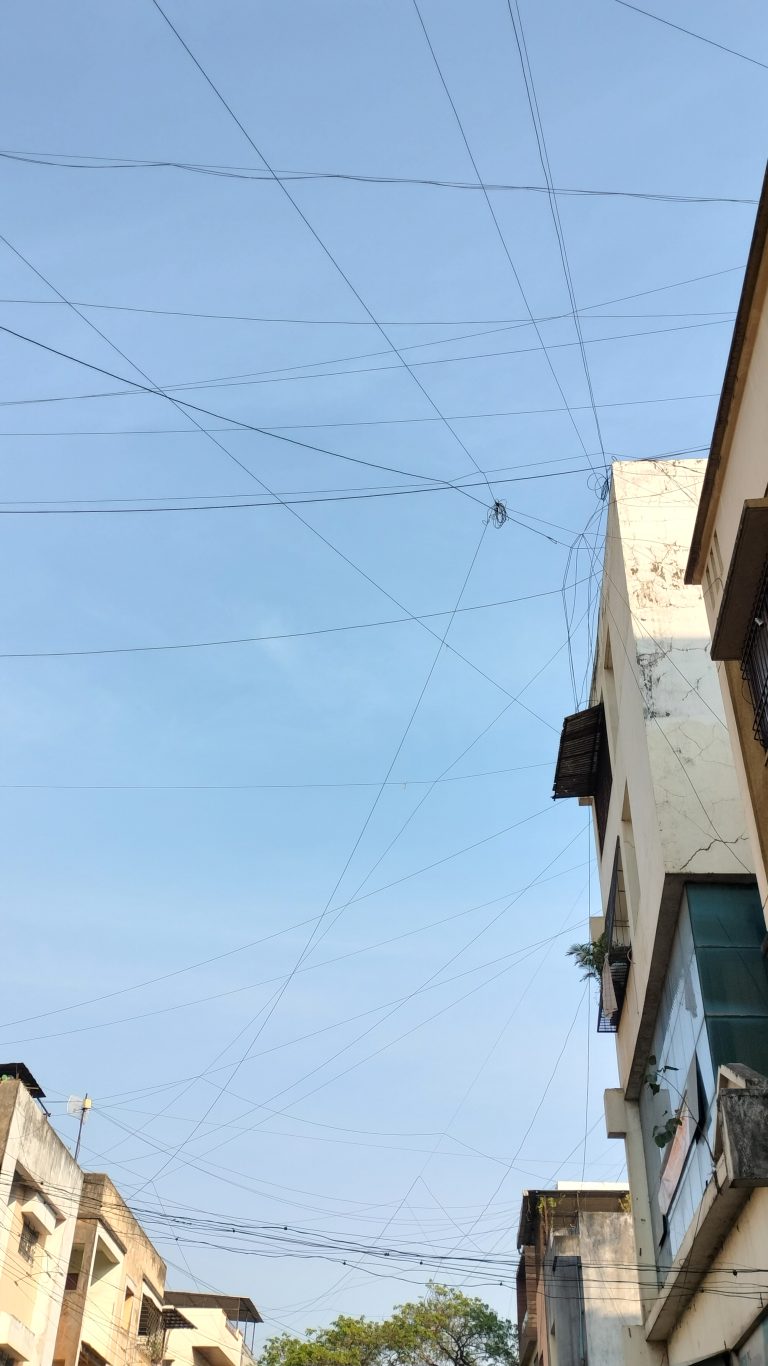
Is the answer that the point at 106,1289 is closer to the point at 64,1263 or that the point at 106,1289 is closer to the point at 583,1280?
the point at 64,1263

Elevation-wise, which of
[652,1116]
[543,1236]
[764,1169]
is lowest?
[764,1169]

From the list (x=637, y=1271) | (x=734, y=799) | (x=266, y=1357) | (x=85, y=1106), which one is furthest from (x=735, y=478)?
(x=266, y=1357)

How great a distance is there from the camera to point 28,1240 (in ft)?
81.1

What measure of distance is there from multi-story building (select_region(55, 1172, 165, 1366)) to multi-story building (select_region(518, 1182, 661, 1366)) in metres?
10.2

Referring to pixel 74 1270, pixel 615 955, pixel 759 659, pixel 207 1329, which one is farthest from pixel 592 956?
pixel 207 1329

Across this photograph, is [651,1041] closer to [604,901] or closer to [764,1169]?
[604,901]

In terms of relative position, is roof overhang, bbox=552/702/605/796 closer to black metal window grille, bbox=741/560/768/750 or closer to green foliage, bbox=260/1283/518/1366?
black metal window grille, bbox=741/560/768/750

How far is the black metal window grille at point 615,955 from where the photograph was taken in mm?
16000

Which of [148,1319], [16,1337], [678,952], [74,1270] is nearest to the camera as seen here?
[678,952]

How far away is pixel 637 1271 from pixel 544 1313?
42.4 feet

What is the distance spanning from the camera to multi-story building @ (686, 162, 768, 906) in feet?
28.6

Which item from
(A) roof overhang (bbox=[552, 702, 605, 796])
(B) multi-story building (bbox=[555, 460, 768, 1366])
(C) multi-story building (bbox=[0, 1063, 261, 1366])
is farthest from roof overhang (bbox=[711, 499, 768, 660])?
(C) multi-story building (bbox=[0, 1063, 261, 1366])

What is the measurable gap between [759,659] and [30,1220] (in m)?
21.8

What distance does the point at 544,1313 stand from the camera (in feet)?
89.7
